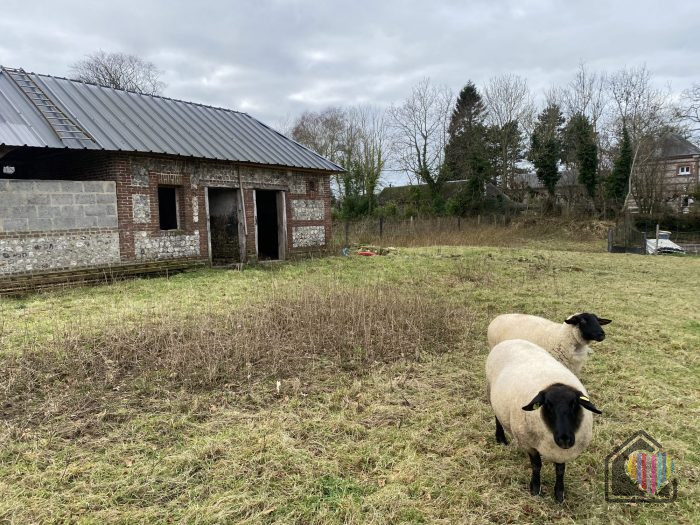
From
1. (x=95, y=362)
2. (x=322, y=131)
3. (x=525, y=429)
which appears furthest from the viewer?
(x=322, y=131)

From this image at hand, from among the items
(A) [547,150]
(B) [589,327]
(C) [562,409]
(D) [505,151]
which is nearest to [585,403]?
(C) [562,409]

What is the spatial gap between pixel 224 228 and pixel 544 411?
1340 cm

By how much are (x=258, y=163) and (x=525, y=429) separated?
1288 centimetres

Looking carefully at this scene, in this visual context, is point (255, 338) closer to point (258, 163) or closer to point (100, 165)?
point (100, 165)

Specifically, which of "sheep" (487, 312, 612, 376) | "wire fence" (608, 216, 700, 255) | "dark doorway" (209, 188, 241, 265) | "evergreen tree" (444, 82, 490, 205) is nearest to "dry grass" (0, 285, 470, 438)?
"sheep" (487, 312, 612, 376)

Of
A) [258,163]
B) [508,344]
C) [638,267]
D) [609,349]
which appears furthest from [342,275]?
[638,267]

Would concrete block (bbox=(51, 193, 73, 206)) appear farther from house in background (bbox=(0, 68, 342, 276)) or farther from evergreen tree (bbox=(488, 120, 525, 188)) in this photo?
evergreen tree (bbox=(488, 120, 525, 188))

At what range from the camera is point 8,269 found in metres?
9.98

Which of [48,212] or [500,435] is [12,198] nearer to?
[48,212]

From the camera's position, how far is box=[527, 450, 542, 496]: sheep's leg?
321 centimetres

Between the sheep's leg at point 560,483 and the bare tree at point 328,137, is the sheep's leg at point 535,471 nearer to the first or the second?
the sheep's leg at point 560,483

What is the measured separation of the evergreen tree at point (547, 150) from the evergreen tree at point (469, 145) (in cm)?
349

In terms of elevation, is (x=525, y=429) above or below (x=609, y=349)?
above

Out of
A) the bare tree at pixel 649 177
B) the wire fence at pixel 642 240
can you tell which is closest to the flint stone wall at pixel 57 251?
the wire fence at pixel 642 240
